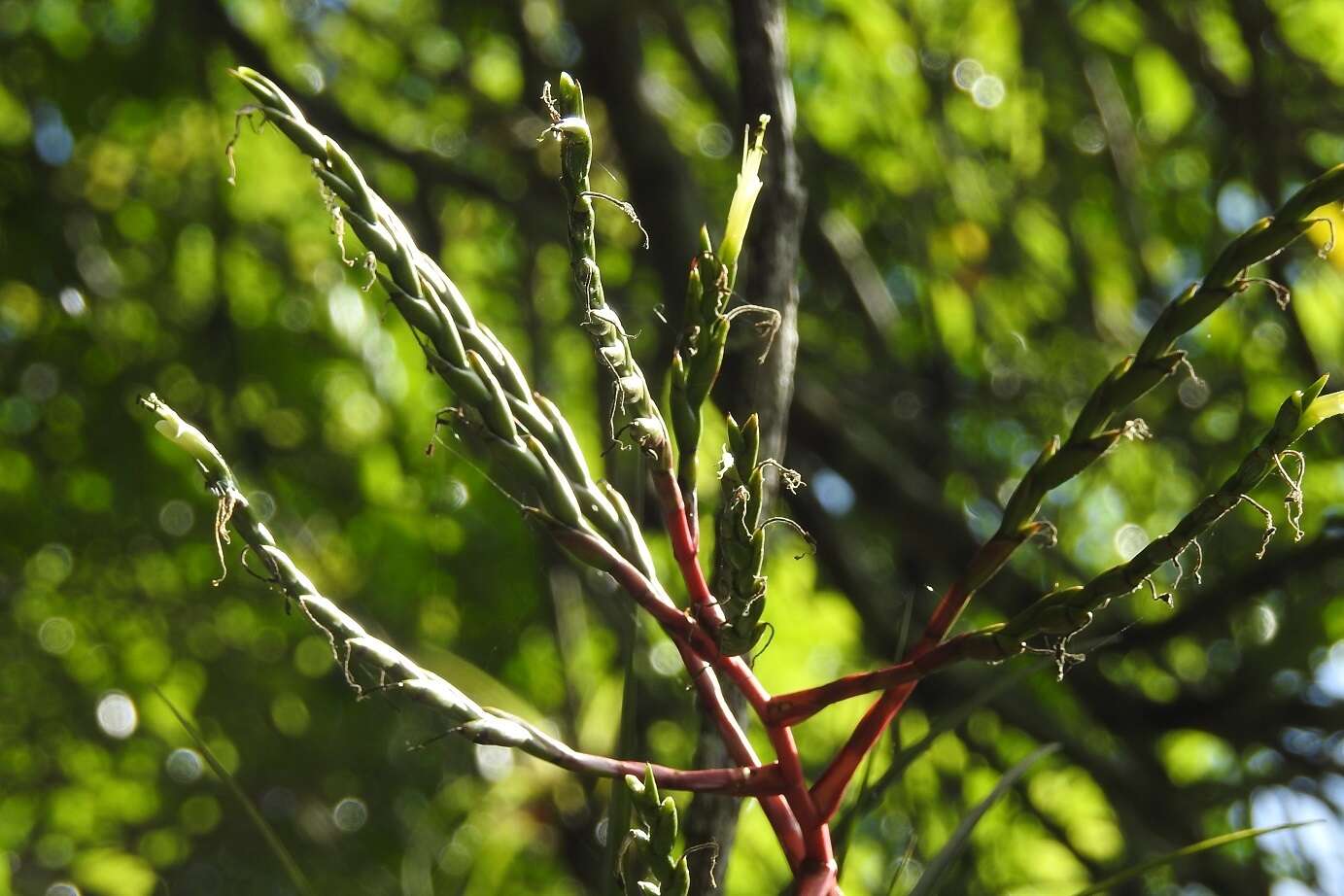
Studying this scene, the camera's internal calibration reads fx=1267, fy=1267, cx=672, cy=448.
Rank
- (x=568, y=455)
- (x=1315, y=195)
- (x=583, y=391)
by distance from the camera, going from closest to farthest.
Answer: (x=1315, y=195) → (x=568, y=455) → (x=583, y=391)

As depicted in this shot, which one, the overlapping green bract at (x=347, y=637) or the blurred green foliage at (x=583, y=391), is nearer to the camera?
the overlapping green bract at (x=347, y=637)

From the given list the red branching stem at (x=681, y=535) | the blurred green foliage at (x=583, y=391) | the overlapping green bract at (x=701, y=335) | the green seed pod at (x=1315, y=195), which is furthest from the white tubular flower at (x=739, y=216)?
the blurred green foliage at (x=583, y=391)

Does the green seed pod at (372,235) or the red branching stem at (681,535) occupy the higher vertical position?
the red branching stem at (681,535)

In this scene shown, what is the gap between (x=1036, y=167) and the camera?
8.20 ft

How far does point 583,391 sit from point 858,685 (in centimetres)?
231

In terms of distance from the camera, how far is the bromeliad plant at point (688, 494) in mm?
488

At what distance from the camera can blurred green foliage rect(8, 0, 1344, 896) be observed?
77.2 inches

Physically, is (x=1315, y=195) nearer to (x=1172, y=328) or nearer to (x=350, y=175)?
(x=1172, y=328)

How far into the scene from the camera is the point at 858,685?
547 mm

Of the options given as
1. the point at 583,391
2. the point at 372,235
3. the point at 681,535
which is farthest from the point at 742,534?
the point at 583,391

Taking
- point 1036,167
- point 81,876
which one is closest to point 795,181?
point 1036,167

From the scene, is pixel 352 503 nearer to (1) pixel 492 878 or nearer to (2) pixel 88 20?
(2) pixel 88 20

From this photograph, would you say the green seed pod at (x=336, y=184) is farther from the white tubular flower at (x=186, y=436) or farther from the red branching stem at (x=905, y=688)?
the red branching stem at (x=905, y=688)

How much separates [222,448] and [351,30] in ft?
3.57
